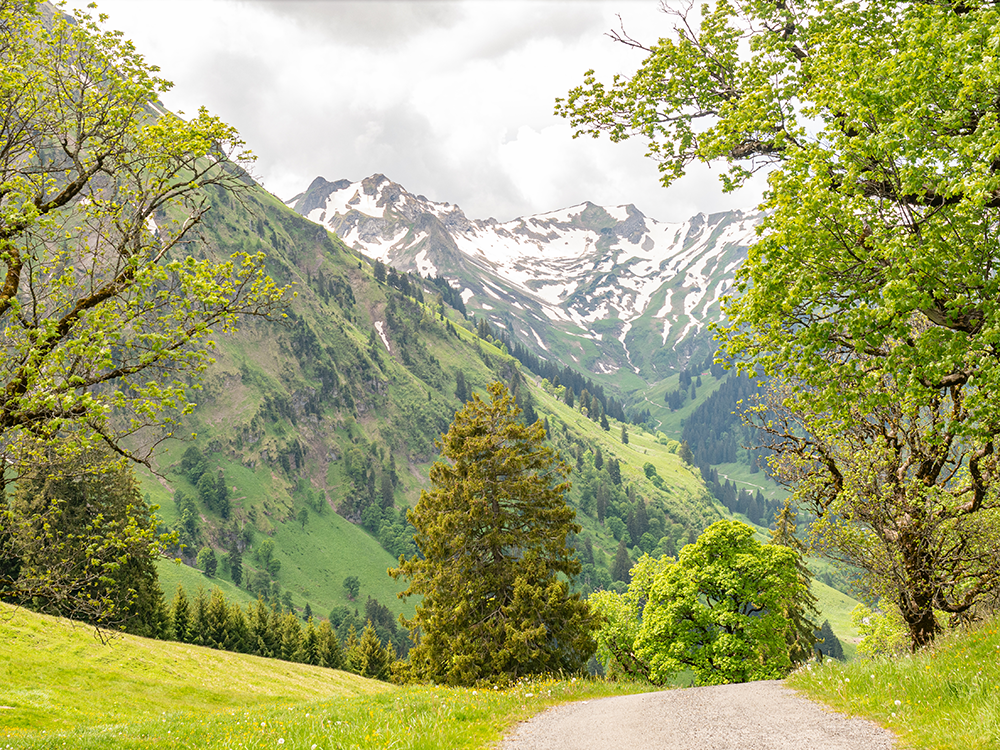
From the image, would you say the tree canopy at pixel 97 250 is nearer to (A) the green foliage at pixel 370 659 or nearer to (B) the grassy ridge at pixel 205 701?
(B) the grassy ridge at pixel 205 701

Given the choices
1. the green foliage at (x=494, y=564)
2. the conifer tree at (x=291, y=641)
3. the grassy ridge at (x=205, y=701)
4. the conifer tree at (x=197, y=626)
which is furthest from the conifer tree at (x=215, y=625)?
the green foliage at (x=494, y=564)

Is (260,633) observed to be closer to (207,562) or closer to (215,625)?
(215,625)

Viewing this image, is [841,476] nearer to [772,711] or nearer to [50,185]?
[772,711]

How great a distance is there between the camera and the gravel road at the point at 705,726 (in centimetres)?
1107

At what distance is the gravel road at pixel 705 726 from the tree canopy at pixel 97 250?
1154 centimetres

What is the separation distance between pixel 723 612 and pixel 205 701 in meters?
40.2

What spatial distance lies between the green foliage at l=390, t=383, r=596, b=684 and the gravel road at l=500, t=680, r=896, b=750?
14824 mm

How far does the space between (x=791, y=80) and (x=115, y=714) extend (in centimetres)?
4391

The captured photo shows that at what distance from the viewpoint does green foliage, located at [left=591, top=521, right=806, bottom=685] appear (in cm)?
3759

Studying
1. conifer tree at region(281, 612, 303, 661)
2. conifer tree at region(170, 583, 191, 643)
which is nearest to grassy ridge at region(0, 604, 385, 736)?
conifer tree at region(170, 583, 191, 643)

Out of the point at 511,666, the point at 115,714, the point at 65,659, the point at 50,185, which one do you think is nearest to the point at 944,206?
the point at 50,185

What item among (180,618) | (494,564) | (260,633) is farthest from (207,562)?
(494,564)

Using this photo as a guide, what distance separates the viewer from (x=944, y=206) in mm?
10820

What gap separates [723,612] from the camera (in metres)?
38.2
